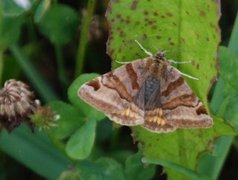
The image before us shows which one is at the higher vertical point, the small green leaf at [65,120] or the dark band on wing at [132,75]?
the dark band on wing at [132,75]

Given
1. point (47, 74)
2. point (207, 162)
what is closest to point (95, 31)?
point (47, 74)

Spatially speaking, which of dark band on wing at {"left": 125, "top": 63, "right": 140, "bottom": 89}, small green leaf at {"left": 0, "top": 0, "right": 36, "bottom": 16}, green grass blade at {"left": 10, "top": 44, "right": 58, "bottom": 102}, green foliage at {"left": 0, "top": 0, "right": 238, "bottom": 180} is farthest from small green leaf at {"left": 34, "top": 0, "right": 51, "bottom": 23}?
green grass blade at {"left": 10, "top": 44, "right": 58, "bottom": 102}

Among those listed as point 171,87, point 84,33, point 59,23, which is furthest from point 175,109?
point 59,23

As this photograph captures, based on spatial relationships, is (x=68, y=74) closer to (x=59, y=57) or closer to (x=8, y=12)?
(x=59, y=57)

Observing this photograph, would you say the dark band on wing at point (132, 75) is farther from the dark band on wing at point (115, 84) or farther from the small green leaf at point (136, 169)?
the small green leaf at point (136, 169)

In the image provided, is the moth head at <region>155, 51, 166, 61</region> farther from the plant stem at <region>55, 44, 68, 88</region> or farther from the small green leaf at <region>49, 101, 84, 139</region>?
the plant stem at <region>55, 44, 68, 88</region>

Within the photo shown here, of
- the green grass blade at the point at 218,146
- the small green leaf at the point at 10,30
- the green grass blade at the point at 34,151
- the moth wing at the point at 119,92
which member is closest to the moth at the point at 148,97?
the moth wing at the point at 119,92

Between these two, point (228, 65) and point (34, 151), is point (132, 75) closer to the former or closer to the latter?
point (228, 65)
